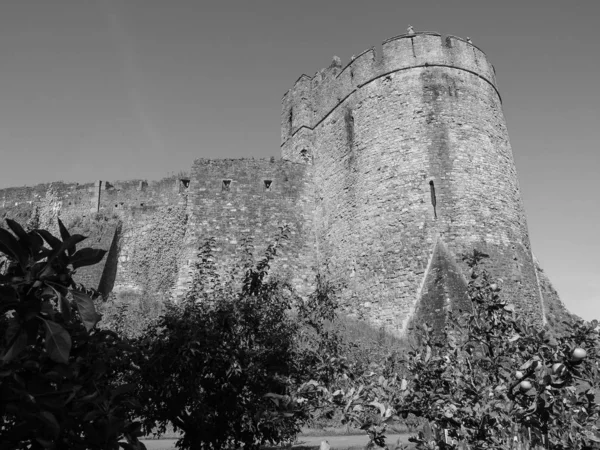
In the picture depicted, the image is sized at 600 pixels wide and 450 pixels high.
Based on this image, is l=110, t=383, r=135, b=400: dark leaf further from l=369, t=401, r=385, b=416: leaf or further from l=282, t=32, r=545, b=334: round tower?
l=282, t=32, r=545, b=334: round tower

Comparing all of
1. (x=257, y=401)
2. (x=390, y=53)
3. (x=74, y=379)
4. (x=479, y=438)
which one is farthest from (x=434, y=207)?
(x=74, y=379)

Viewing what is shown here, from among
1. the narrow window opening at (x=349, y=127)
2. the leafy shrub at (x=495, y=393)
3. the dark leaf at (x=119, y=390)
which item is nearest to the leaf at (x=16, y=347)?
the dark leaf at (x=119, y=390)

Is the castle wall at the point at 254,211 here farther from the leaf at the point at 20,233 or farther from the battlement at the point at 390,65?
the leaf at the point at 20,233

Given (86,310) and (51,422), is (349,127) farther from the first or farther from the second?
(51,422)

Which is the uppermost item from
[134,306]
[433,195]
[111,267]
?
[433,195]

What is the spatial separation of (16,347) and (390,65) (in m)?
15.7

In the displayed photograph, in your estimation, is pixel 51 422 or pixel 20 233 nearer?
pixel 51 422

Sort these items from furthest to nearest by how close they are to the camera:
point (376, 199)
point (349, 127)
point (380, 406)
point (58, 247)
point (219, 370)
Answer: point (349, 127)
point (376, 199)
point (219, 370)
point (380, 406)
point (58, 247)

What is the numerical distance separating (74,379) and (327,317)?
480 centimetres

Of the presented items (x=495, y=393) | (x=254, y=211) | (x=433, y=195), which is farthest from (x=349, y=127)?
(x=495, y=393)

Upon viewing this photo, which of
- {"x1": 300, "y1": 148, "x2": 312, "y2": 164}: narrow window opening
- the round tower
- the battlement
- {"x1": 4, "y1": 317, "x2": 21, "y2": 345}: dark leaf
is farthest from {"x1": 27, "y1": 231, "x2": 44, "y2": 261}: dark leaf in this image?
{"x1": 300, "y1": 148, "x2": 312, "y2": 164}: narrow window opening

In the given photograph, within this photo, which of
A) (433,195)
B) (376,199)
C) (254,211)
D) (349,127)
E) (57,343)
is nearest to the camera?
(57,343)

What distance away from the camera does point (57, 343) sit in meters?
1.62

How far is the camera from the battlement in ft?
50.8
